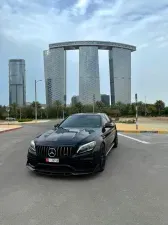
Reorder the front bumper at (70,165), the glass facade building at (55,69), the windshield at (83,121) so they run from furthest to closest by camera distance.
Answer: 1. the glass facade building at (55,69)
2. the windshield at (83,121)
3. the front bumper at (70,165)

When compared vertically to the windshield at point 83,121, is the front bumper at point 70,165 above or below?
below

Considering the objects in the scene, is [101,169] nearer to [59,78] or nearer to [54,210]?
[54,210]

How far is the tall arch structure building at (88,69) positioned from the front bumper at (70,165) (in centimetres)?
9013

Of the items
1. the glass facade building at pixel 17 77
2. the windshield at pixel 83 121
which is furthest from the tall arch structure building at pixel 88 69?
the windshield at pixel 83 121

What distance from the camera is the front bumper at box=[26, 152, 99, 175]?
6.36 meters

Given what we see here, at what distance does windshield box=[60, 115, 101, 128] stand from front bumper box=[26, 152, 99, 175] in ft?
7.11

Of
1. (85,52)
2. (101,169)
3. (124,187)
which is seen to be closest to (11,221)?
(124,187)

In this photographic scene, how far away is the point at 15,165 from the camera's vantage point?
8.23 m

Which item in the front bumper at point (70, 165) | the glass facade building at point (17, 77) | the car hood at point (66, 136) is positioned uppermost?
the glass facade building at point (17, 77)

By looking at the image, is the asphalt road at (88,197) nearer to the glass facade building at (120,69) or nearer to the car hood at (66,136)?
the car hood at (66,136)

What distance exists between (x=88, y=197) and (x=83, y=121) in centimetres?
387

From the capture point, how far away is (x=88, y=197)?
5.31 meters

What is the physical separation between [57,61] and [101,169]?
92.6 meters

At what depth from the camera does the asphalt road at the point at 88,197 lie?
4301mm
